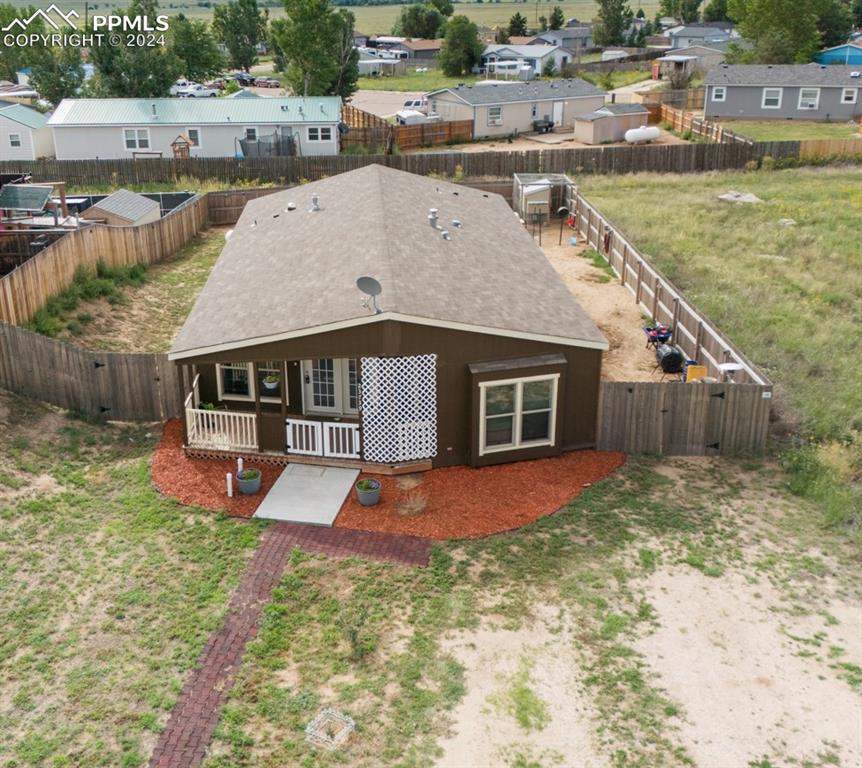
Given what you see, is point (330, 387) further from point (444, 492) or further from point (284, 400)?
point (444, 492)

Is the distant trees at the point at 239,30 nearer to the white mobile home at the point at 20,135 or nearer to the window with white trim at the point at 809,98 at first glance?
the white mobile home at the point at 20,135

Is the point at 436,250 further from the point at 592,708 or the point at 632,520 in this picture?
the point at 592,708

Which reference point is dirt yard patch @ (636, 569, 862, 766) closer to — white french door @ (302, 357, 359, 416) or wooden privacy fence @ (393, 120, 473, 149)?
white french door @ (302, 357, 359, 416)

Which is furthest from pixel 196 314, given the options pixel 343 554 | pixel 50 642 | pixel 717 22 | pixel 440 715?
pixel 717 22

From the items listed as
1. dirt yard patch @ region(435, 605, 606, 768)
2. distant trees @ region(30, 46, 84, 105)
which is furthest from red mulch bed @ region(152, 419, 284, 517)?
distant trees @ region(30, 46, 84, 105)

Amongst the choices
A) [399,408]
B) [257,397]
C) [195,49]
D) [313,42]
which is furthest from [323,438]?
[195,49]

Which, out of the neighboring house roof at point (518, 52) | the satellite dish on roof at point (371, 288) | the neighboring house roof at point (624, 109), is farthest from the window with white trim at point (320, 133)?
the neighboring house roof at point (518, 52)
